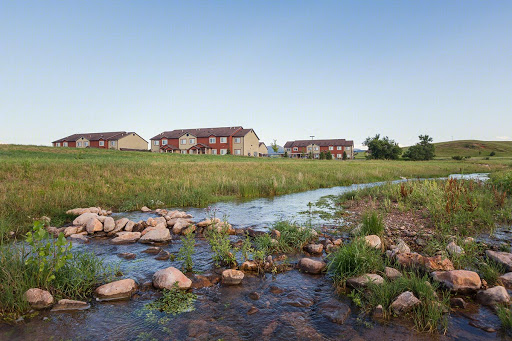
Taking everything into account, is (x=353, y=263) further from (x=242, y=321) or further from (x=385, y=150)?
(x=385, y=150)

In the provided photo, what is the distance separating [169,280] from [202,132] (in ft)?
274

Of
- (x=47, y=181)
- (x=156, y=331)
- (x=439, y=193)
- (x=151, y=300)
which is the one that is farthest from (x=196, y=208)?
(x=439, y=193)

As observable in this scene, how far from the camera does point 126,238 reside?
790cm

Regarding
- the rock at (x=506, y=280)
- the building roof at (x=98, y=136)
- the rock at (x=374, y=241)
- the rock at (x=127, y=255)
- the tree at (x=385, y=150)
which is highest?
the building roof at (x=98, y=136)

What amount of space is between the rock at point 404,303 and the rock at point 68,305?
485cm

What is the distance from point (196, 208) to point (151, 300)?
858 centimetres

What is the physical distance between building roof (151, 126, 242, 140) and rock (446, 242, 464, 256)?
7599cm

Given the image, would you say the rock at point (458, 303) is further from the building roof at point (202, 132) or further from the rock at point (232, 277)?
the building roof at point (202, 132)

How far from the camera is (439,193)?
11.7 m

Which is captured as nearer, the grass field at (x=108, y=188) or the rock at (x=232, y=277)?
the rock at (x=232, y=277)

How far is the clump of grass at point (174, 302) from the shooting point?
4.60 metres

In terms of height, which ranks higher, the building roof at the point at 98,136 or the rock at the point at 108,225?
the building roof at the point at 98,136

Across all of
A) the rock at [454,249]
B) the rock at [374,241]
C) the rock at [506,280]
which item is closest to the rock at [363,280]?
the rock at [374,241]

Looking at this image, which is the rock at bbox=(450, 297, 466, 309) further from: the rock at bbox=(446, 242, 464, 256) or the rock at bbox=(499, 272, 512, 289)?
the rock at bbox=(446, 242, 464, 256)
